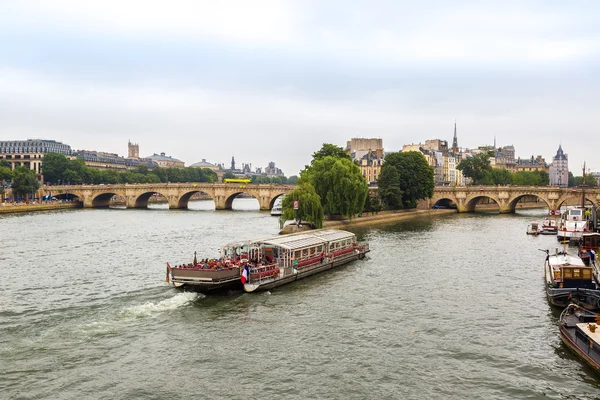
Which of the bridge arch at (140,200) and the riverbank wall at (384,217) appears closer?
the riverbank wall at (384,217)

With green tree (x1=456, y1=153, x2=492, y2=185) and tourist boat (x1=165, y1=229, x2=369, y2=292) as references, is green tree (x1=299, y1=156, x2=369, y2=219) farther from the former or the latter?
green tree (x1=456, y1=153, x2=492, y2=185)

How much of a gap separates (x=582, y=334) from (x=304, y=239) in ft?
77.5

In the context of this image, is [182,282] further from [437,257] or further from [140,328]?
[437,257]

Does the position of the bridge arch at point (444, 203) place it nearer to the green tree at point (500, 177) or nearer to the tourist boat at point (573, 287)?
the green tree at point (500, 177)

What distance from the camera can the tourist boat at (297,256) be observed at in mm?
37453

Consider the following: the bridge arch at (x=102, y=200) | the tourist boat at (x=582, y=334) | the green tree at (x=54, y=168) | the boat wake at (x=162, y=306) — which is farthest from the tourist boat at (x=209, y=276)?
the green tree at (x=54, y=168)

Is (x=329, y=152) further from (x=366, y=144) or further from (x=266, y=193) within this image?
(x=366, y=144)

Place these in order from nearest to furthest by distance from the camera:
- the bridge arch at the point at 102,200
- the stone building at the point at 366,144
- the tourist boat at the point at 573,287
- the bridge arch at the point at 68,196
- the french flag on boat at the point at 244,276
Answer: the tourist boat at the point at 573,287
the french flag on boat at the point at 244,276
the bridge arch at the point at 102,200
the bridge arch at the point at 68,196
the stone building at the point at 366,144

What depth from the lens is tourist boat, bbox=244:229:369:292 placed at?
123ft

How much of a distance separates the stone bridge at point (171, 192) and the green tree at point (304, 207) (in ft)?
153

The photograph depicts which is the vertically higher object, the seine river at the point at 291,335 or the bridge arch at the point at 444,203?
the bridge arch at the point at 444,203

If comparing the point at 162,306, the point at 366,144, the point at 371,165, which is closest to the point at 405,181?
the point at 371,165

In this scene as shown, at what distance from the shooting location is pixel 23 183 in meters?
131

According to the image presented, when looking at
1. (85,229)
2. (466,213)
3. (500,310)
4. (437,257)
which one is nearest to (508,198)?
(466,213)
